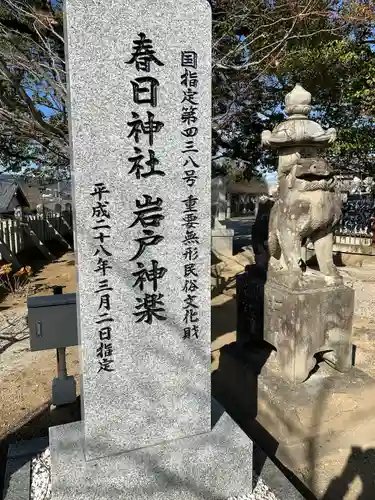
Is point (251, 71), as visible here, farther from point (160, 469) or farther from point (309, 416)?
point (160, 469)

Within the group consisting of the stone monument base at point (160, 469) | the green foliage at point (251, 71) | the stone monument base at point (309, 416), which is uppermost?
the green foliage at point (251, 71)

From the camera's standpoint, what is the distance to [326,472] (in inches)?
109

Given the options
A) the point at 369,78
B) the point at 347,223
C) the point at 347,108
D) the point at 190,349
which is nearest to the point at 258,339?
the point at 190,349

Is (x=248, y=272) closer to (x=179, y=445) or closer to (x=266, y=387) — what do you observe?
(x=266, y=387)

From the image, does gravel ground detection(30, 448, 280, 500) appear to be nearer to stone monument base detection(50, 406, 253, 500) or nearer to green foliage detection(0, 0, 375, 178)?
stone monument base detection(50, 406, 253, 500)

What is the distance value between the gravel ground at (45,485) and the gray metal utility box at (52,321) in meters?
0.84

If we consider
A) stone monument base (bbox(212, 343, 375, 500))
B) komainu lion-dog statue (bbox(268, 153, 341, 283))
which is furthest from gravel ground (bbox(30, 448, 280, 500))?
komainu lion-dog statue (bbox(268, 153, 341, 283))

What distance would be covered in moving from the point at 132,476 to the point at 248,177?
9301mm

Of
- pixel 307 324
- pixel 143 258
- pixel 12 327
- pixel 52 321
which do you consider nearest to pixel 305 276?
pixel 307 324

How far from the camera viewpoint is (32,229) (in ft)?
36.8

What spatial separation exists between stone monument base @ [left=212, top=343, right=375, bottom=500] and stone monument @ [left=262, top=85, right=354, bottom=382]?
6.8 inches

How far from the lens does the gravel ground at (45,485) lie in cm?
207

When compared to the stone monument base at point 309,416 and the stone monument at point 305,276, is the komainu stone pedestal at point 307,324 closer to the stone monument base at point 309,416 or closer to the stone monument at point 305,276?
the stone monument at point 305,276

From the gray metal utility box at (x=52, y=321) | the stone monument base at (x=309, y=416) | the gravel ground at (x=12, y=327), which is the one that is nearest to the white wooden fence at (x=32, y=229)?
the gravel ground at (x=12, y=327)
